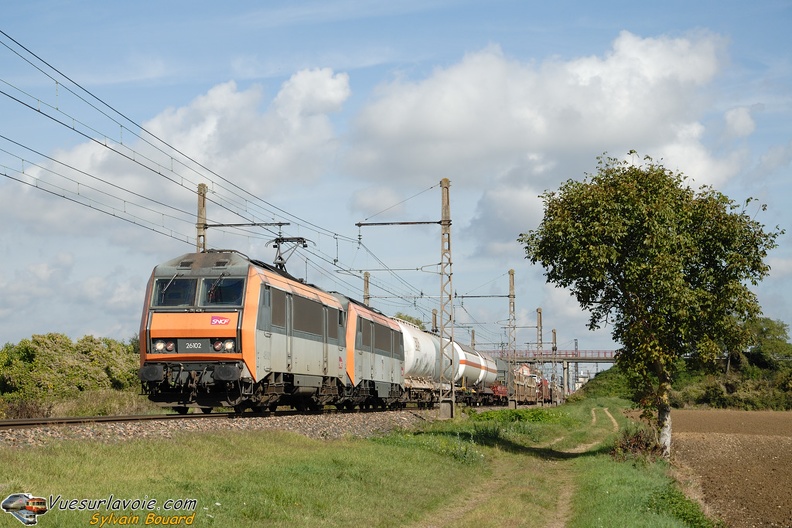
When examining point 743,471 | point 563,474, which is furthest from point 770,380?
point 563,474

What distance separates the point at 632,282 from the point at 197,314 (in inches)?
449

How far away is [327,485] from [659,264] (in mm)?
11445

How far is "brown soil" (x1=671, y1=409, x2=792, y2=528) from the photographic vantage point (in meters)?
17.5

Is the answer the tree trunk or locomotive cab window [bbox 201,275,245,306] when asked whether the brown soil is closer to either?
the tree trunk

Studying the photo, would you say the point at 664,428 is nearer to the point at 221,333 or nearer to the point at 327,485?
the point at 221,333

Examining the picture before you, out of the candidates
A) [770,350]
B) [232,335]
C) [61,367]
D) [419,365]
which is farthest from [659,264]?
[770,350]

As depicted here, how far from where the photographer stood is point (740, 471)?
25109 millimetres

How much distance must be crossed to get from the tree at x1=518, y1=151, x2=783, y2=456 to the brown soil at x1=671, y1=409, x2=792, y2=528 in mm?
2431

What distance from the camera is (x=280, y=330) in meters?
25.6

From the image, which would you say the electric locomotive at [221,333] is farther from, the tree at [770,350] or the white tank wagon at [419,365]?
the tree at [770,350]

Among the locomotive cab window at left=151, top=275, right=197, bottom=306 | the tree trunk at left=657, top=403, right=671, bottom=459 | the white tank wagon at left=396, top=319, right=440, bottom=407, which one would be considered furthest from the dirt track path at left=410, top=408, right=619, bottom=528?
the white tank wagon at left=396, top=319, right=440, bottom=407

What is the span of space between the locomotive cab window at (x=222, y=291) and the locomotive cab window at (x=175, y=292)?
0.34 meters

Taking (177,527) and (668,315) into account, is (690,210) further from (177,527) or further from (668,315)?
(177,527)

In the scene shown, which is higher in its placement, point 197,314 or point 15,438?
point 197,314
